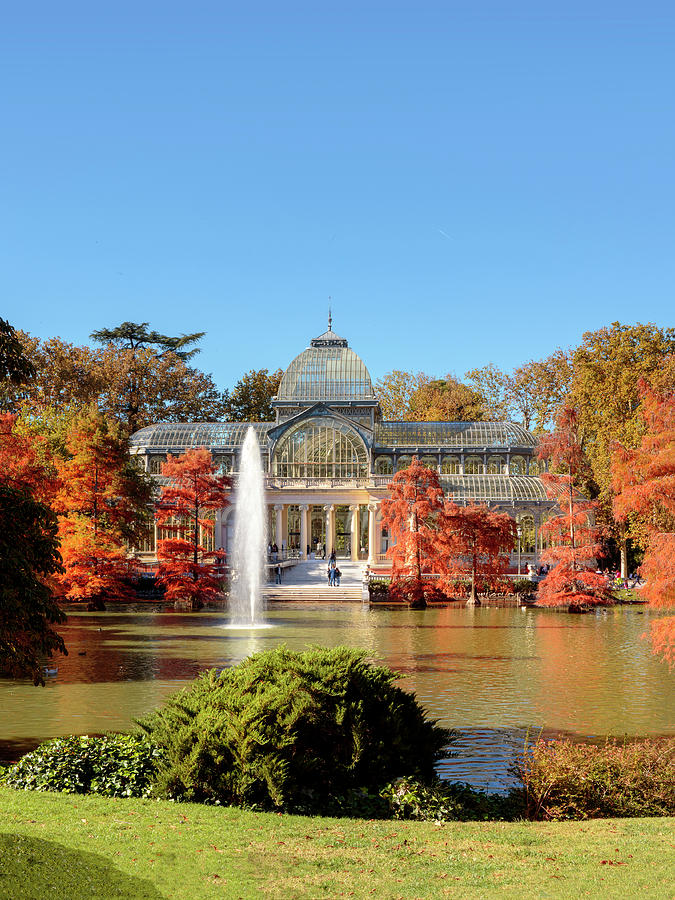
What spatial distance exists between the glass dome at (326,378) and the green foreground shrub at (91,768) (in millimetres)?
56631

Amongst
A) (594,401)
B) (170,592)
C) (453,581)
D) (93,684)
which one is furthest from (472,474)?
(93,684)

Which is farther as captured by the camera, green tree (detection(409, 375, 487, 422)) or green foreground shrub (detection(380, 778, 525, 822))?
green tree (detection(409, 375, 487, 422))

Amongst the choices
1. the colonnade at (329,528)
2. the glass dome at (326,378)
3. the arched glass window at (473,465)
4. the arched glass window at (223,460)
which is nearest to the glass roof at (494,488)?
the arched glass window at (473,465)

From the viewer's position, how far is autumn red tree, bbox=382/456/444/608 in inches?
1758

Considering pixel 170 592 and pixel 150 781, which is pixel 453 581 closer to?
pixel 170 592

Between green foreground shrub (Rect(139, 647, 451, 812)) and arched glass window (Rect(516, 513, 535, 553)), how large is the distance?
4856 cm

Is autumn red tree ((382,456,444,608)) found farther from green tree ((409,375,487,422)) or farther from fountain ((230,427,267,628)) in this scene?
green tree ((409,375,487,422))

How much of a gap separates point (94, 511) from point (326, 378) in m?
31.6

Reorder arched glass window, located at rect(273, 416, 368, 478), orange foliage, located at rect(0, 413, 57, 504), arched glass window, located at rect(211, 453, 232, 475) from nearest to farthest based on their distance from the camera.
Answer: orange foliage, located at rect(0, 413, 57, 504), arched glass window, located at rect(273, 416, 368, 478), arched glass window, located at rect(211, 453, 232, 475)

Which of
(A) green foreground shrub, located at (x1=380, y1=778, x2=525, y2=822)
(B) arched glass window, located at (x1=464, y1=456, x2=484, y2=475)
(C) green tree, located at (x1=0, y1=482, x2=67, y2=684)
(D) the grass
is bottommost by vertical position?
(A) green foreground shrub, located at (x1=380, y1=778, x2=525, y2=822)

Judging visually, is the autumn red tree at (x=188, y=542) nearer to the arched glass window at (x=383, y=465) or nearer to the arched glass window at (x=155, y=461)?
the arched glass window at (x=155, y=461)

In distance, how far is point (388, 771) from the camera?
10875 millimetres

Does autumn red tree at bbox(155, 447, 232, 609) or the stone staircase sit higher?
autumn red tree at bbox(155, 447, 232, 609)

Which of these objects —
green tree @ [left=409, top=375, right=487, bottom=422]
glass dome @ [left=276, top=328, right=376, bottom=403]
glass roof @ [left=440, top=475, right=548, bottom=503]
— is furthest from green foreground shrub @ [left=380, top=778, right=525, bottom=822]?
green tree @ [left=409, top=375, right=487, bottom=422]
